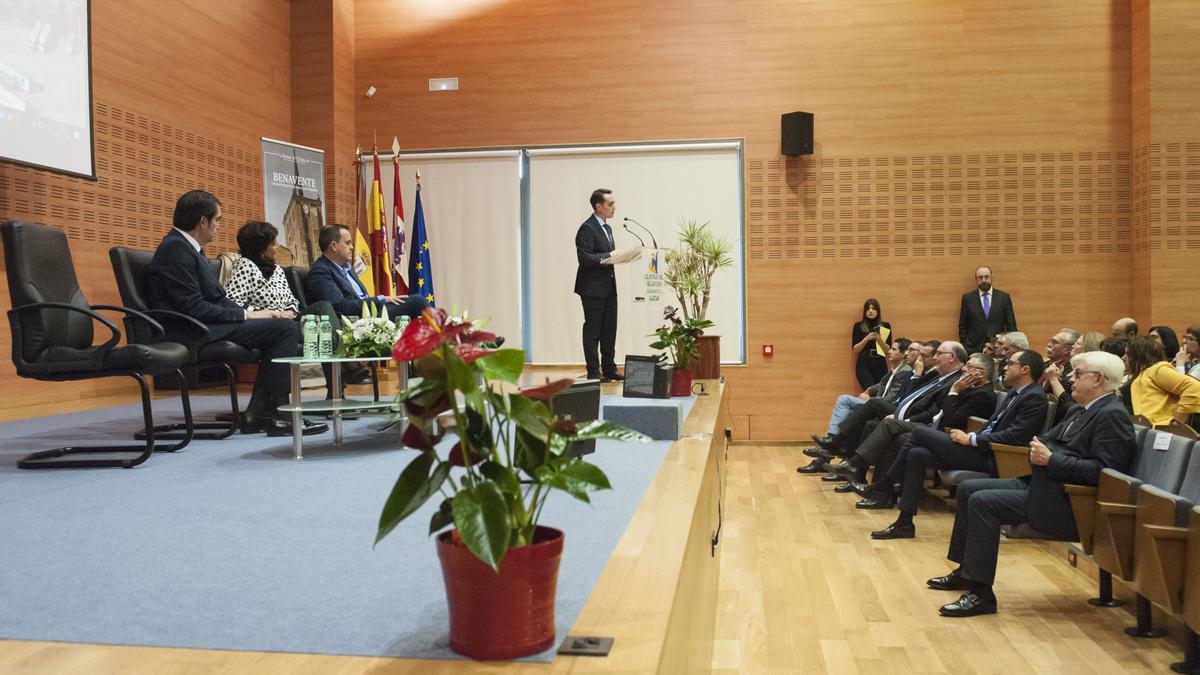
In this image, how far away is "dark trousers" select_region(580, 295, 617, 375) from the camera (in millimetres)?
6703

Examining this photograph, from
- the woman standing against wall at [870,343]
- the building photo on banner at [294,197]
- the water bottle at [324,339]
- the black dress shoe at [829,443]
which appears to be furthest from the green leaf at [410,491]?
the woman standing against wall at [870,343]

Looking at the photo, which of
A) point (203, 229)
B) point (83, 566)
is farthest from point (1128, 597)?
point (203, 229)

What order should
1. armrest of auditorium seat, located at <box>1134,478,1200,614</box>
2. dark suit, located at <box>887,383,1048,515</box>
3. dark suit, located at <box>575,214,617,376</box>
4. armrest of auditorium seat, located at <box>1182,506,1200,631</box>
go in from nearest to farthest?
armrest of auditorium seat, located at <box>1182,506,1200,631</box> < armrest of auditorium seat, located at <box>1134,478,1200,614</box> < dark suit, located at <box>887,383,1048,515</box> < dark suit, located at <box>575,214,617,376</box>

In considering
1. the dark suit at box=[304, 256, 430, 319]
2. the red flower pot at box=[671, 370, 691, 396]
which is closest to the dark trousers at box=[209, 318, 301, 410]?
the dark suit at box=[304, 256, 430, 319]

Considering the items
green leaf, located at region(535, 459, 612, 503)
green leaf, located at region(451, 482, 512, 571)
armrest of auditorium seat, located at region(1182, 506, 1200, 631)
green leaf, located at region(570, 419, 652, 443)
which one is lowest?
armrest of auditorium seat, located at region(1182, 506, 1200, 631)

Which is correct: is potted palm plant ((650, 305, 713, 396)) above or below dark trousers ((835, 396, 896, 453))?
above

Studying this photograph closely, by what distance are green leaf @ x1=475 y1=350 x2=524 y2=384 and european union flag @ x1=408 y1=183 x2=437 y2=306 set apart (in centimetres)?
772


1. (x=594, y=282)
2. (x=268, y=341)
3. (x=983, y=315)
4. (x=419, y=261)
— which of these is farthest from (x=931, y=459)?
(x=419, y=261)

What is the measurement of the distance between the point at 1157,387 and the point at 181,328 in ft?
15.8

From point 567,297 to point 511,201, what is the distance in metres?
1.10

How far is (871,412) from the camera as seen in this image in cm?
706

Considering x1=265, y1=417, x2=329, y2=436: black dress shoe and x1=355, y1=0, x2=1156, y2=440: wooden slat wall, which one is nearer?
x1=265, y1=417, x2=329, y2=436: black dress shoe

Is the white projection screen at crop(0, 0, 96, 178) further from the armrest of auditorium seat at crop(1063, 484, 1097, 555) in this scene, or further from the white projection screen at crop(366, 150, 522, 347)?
the armrest of auditorium seat at crop(1063, 484, 1097, 555)

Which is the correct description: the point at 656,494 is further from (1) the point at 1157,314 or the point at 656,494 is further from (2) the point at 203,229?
(1) the point at 1157,314
